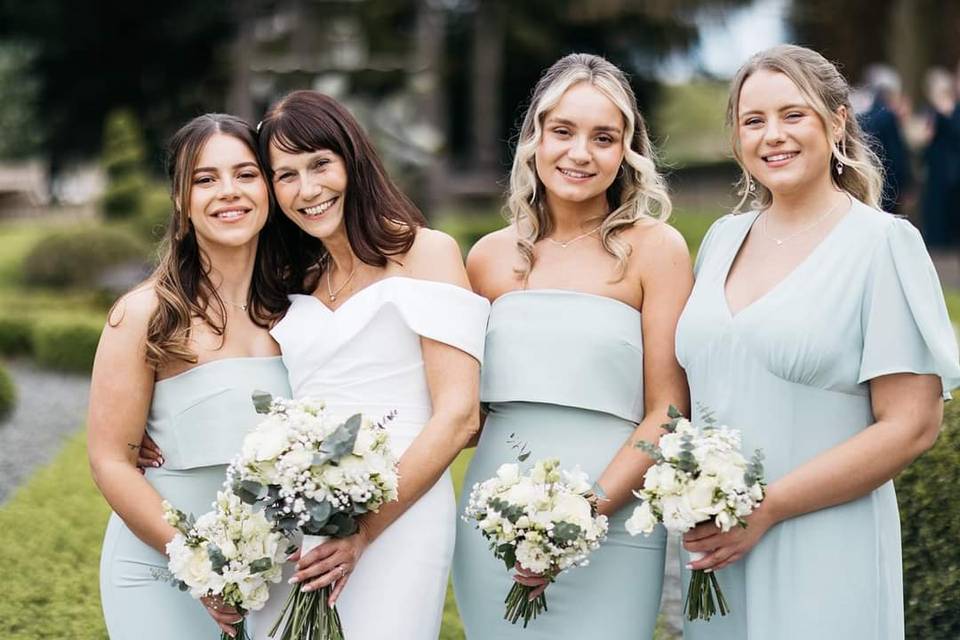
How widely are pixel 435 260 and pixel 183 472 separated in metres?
1.10

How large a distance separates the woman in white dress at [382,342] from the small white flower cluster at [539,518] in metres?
0.34

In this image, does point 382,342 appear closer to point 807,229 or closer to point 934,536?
point 807,229

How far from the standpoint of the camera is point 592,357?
3.86 m

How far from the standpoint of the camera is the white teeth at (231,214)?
13.1 feet

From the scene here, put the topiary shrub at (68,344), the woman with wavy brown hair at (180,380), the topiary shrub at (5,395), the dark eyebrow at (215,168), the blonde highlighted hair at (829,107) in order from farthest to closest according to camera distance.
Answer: the topiary shrub at (68,344), the topiary shrub at (5,395), the dark eyebrow at (215,168), the woman with wavy brown hair at (180,380), the blonde highlighted hair at (829,107)

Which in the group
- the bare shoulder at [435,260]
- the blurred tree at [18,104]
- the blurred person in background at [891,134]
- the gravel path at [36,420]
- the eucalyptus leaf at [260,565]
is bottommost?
the eucalyptus leaf at [260,565]

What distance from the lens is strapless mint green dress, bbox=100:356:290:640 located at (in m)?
3.90

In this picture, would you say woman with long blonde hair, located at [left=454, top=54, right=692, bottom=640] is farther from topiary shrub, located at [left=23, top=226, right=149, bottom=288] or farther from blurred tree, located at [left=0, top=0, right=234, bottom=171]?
blurred tree, located at [left=0, top=0, right=234, bottom=171]

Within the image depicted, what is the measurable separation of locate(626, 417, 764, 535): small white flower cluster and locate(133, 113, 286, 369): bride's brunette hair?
152cm

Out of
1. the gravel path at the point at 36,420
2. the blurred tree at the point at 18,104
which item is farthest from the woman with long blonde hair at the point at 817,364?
the blurred tree at the point at 18,104

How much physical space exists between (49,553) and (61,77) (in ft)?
96.6

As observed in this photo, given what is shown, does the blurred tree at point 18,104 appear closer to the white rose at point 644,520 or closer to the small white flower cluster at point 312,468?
the small white flower cluster at point 312,468

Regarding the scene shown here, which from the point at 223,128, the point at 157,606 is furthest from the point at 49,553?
the point at 223,128

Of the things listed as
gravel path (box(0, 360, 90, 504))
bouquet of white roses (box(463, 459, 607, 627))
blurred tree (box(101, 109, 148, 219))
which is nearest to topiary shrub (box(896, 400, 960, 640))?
bouquet of white roses (box(463, 459, 607, 627))
